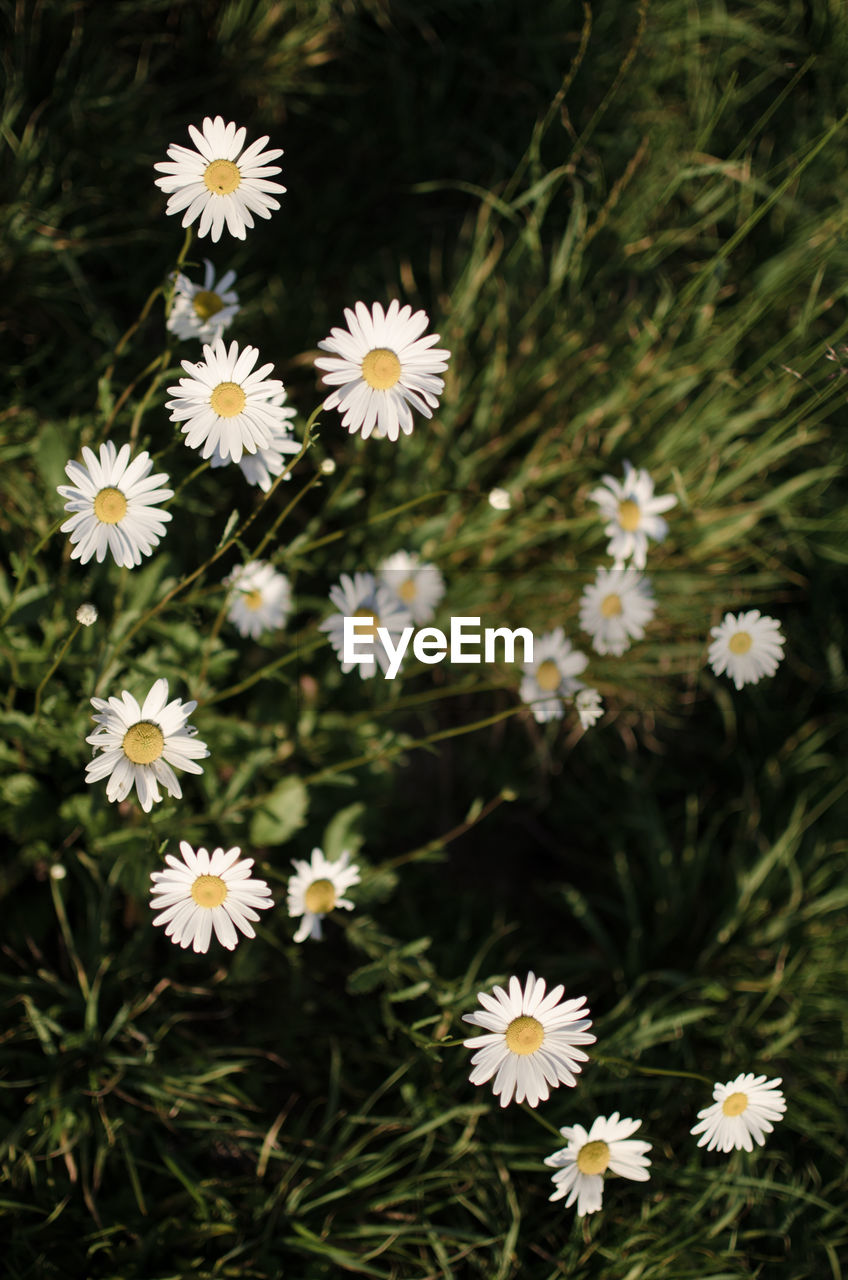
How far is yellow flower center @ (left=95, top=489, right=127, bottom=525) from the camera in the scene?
5.20 ft

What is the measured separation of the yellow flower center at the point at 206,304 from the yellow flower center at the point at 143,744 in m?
0.86

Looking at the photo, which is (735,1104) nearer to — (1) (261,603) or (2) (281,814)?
(2) (281,814)

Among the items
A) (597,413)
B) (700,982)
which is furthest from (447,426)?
(700,982)

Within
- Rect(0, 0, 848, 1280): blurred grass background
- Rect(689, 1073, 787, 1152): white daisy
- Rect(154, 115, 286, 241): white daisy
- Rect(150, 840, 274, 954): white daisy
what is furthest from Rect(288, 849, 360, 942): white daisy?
Rect(154, 115, 286, 241): white daisy

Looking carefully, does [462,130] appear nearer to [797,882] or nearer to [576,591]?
[576,591]

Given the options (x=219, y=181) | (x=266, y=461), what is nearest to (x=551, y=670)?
(x=266, y=461)

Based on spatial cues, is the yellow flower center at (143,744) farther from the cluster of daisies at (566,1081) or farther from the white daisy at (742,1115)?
the white daisy at (742,1115)

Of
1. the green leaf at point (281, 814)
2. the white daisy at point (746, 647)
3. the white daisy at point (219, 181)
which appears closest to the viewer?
the white daisy at point (219, 181)

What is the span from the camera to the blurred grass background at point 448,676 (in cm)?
205

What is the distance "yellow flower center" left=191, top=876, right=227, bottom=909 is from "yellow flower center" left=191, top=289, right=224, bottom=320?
3.59 ft

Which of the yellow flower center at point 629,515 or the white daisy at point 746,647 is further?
the yellow flower center at point 629,515

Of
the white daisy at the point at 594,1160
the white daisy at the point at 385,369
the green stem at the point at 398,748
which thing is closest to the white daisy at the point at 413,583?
the green stem at the point at 398,748

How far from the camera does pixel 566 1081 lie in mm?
1587

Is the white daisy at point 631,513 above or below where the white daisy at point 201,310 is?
below
